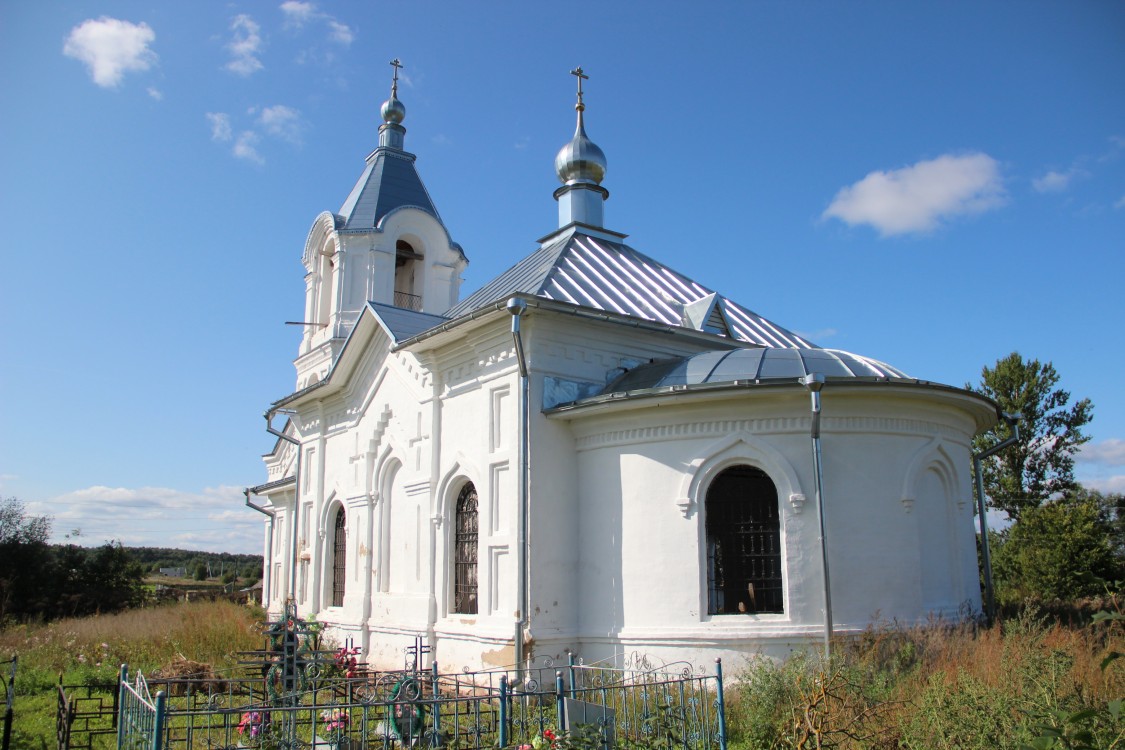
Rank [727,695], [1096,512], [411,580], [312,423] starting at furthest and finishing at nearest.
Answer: [1096,512] < [312,423] < [411,580] < [727,695]

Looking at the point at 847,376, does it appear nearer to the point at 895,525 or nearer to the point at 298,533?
the point at 895,525

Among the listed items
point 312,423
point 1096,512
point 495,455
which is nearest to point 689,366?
point 495,455

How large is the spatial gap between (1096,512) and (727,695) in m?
19.2

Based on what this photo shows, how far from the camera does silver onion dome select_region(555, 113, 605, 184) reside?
16781 millimetres

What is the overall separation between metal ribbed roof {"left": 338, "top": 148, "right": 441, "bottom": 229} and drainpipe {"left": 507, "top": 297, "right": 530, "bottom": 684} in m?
9.49

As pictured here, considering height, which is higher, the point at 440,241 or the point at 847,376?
the point at 440,241

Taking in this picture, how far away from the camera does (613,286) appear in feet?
44.2

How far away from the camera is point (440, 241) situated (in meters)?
19.9

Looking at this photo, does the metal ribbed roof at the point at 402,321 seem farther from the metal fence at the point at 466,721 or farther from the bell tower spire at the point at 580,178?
the metal fence at the point at 466,721

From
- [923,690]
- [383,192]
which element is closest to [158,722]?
[923,690]

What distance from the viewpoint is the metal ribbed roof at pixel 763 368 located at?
10.2 meters

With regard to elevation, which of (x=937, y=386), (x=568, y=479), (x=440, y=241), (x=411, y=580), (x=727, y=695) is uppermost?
(x=440, y=241)

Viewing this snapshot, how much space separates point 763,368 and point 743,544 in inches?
79.8

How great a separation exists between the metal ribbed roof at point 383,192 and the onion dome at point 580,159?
4.25 m
